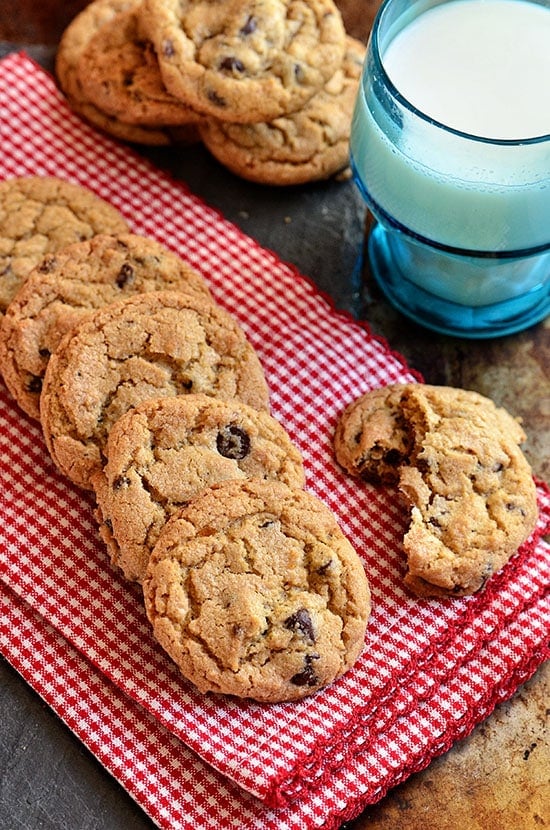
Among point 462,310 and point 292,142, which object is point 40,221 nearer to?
point 292,142

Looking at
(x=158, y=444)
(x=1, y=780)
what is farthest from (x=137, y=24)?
(x=1, y=780)

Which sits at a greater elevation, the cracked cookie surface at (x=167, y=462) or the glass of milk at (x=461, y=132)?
the glass of milk at (x=461, y=132)

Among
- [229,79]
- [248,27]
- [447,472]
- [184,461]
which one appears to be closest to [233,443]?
[184,461]

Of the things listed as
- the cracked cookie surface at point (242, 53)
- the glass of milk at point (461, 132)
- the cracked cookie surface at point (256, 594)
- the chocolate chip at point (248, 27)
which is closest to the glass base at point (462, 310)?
the glass of milk at point (461, 132)

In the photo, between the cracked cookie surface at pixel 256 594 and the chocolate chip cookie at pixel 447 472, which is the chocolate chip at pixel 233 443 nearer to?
the cracked cookie surface at pixel 256 594

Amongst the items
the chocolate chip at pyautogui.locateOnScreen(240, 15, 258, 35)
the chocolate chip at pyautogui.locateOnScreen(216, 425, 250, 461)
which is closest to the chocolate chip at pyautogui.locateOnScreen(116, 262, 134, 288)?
the chocolate chip at pyautogui.locateOnScreen(216, 425, 250, 461)

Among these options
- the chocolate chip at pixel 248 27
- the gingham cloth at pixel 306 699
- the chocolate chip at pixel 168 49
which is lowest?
the gingham cloth at pixel 306 699
